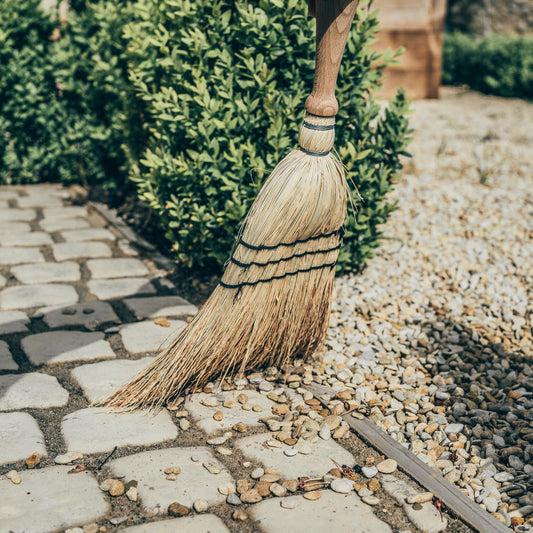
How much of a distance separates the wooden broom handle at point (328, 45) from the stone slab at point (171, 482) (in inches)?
55.3

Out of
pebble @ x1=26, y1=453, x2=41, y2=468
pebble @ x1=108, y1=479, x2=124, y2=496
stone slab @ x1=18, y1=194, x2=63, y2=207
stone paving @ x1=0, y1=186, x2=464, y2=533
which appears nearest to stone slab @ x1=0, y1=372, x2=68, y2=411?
stone paving @ x1=0, y1=186, x2=464, y2=533

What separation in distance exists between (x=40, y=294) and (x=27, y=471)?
157 centimetres

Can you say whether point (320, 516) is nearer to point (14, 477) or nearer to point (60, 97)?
point (14, 477)

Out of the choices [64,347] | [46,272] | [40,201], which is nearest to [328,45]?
[64,347]

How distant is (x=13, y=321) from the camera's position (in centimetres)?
334

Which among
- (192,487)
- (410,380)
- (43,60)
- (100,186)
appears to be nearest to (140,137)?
(100,186)

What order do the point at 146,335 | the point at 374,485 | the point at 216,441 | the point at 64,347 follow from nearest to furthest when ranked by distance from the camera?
1. the point at 374,485
2. the point at 216,441
3. the point at 64,347
4. the point at 146,335

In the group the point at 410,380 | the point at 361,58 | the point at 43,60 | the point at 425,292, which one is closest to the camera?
the point at 410,380

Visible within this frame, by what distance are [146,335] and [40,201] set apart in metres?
2.43

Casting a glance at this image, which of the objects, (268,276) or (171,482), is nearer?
(171,482)

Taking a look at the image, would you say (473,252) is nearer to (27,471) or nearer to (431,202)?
(431,202)

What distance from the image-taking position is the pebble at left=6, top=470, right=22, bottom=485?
2180 millimetres

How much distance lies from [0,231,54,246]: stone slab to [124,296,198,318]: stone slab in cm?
108

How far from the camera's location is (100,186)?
5.39m
